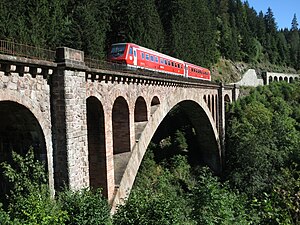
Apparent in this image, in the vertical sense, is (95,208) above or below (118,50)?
below

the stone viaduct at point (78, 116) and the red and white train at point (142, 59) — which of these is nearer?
the stone viaduct at point (78, 116)

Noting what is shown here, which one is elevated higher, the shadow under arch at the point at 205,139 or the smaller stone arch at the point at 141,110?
the smaller stone arch at the point at 141,110

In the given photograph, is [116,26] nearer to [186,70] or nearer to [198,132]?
[186,70]

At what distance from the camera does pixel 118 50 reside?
1906 cm

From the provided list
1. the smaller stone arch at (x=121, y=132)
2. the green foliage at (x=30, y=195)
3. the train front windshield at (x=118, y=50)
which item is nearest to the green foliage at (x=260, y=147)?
the smaller stone arch at (x=121, y=132)

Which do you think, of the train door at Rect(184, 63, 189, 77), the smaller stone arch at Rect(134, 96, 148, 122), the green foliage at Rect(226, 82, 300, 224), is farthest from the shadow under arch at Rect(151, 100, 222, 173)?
the smaller stone arch at Rect(134, 96, 148, 122)

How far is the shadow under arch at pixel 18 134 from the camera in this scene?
30.3ft

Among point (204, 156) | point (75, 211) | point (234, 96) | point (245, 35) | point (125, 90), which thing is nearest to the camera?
point (75, 211)

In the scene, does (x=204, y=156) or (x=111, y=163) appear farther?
(x=204, y=156)

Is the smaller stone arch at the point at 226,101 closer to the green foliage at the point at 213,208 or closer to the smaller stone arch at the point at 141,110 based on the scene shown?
the smaller stone arch at the point at 141,110

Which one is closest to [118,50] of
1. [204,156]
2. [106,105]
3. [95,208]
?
[106,105]

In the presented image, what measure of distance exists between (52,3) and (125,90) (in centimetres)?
1356

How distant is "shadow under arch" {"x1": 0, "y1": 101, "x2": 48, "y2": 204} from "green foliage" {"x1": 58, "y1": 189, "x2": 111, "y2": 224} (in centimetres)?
146

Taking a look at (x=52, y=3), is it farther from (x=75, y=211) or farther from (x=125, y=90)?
(x=75, y=211)
